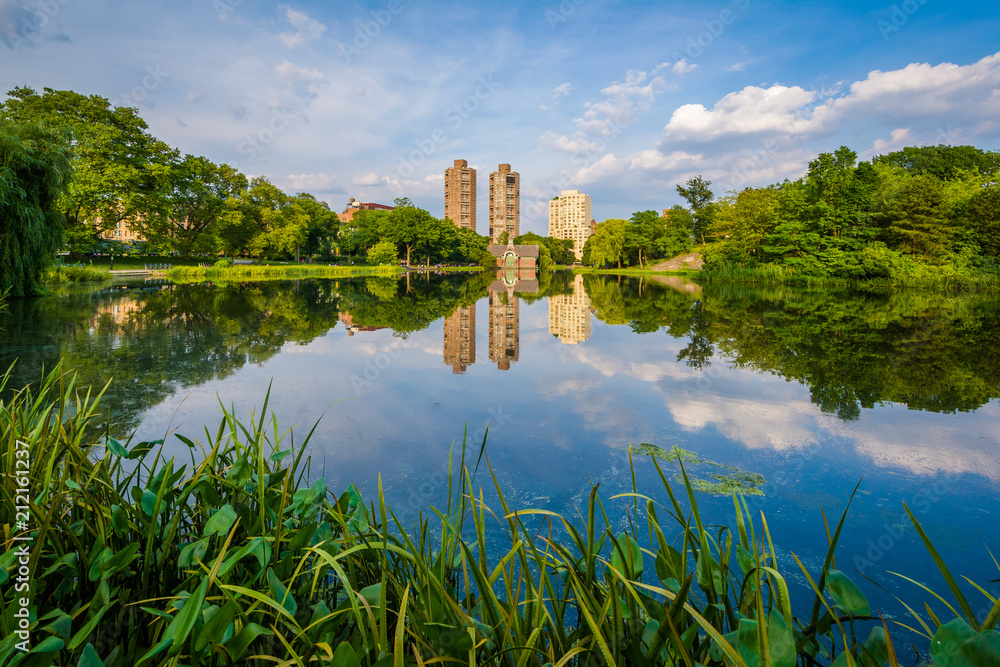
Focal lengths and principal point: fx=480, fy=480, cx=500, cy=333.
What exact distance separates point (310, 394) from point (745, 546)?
15.0ft

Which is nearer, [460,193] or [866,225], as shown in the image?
[866,225]

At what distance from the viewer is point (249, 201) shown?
43062 mm

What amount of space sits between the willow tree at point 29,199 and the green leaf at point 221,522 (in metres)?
13.9

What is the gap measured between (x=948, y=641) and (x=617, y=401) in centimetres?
411

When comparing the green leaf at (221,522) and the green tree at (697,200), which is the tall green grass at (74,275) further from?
the green tree at (697,200)

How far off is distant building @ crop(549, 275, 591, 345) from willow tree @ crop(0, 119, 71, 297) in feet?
40.7

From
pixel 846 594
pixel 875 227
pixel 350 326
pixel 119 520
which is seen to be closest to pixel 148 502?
pixel 119 520

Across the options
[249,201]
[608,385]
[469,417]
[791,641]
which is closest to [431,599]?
[791,641]

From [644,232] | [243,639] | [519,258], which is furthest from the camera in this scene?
[519,258]

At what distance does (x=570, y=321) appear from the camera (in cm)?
1167

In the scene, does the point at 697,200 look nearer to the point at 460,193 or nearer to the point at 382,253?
the point at 382,253

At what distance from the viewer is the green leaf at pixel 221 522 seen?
4.77ft

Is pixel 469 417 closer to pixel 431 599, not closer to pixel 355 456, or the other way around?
pixel 355 456

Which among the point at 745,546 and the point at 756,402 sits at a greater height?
the point at 745,546
